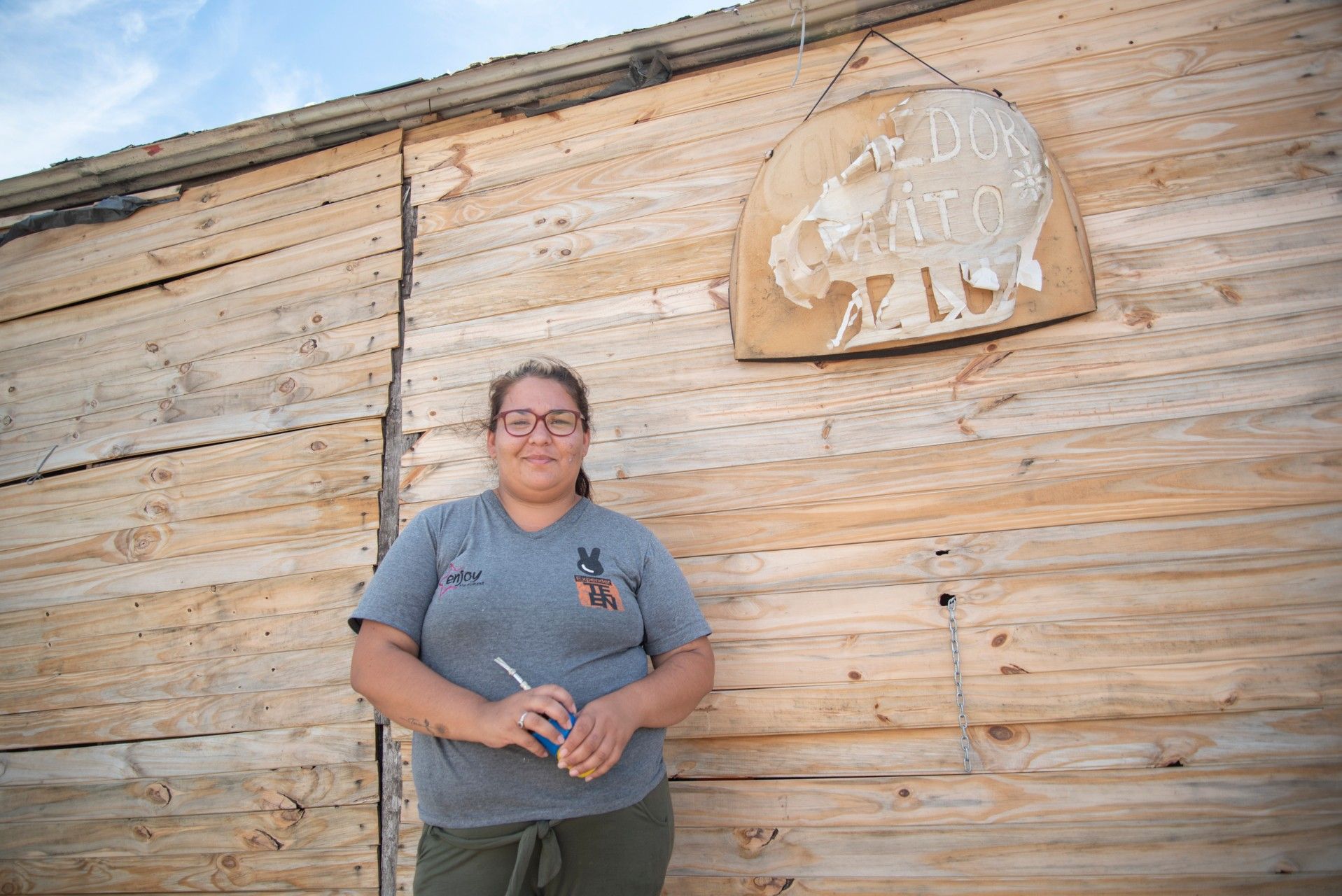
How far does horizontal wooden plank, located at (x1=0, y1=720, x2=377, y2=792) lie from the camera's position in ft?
7.77

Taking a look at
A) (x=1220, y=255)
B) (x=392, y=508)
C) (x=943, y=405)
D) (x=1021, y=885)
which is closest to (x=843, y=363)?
(x=943, y=405)

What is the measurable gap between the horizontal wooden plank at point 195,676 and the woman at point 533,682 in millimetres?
963

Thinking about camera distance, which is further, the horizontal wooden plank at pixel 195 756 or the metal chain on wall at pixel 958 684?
the horizontal wooden plank at pixel 195 756

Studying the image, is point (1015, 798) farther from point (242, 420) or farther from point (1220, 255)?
point (242, 420)

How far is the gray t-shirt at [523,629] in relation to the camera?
149cm

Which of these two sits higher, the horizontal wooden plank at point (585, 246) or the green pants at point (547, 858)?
the horizontal wooden plank at point (585, 246)

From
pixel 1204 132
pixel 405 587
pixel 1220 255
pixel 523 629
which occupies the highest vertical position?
pixel 1204 132

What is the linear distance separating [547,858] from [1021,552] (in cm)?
131

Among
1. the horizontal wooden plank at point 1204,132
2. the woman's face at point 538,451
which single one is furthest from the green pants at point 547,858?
the horizontal wooden plank at point 1204,132

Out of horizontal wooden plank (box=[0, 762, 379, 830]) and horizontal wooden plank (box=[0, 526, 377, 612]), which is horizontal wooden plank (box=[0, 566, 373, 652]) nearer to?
horizontal wooden plank (box=[0, 526, 377, 612])

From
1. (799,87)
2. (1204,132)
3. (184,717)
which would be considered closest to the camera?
(1204,132)

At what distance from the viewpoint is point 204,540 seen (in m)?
2.64

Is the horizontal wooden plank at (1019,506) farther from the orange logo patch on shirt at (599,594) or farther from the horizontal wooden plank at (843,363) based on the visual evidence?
the orange logo patch on shirt at (599,594)

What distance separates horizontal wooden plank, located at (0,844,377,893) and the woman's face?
135 centimetres
